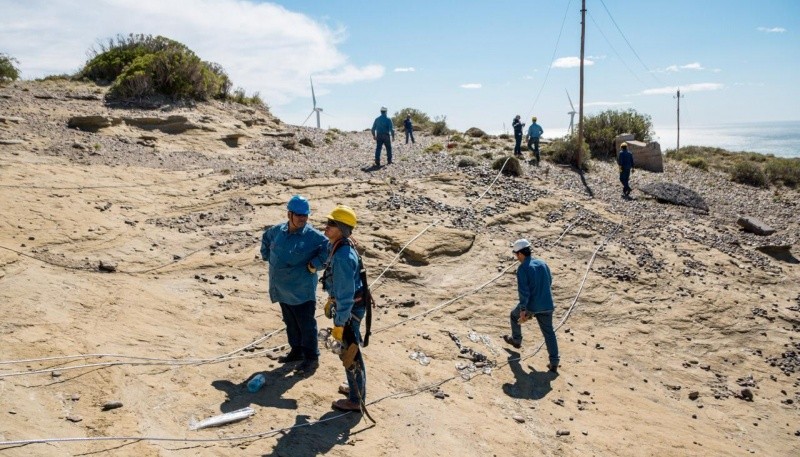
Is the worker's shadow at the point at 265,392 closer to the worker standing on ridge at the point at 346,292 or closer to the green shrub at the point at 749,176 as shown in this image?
the worker standing on ridge at the point at 346,292

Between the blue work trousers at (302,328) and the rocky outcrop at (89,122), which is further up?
the rocky outcrop at (89,122)

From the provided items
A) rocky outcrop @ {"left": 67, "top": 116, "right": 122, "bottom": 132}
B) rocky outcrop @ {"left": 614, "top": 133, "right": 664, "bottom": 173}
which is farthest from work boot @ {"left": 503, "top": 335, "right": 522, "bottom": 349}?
rocky outcrop @ {"left": 614, "top": 133, "right": 664, "bottom": 173}

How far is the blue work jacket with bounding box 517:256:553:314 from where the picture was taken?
7547 mm

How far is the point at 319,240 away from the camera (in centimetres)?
573

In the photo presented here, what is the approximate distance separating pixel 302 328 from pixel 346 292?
1327 millimetres

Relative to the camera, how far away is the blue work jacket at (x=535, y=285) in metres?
7.55

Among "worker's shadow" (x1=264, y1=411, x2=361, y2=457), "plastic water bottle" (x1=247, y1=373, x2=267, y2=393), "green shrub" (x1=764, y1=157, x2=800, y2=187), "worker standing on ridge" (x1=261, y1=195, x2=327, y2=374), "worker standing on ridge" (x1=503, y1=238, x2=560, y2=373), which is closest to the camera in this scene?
"worker's shadow" (x1=264, y1=411, x2=361, y2=457)

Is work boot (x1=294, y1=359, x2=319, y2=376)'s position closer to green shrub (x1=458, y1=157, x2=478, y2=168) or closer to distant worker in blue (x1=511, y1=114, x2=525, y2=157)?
green shrub (x1=458, y1=157, x2=478, y2=168)

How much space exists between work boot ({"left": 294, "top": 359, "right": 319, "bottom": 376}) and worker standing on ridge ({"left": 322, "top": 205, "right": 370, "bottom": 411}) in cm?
76

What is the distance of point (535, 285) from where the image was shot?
24.8ft

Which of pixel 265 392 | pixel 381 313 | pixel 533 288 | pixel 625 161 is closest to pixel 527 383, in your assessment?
pixel 533 288

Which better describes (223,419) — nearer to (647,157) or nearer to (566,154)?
(566,154)

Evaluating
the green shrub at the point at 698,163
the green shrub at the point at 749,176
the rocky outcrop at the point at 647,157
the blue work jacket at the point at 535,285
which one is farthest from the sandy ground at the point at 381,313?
the green shrub at the point at 698,163

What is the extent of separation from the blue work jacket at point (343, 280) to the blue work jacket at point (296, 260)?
2.62 feet
